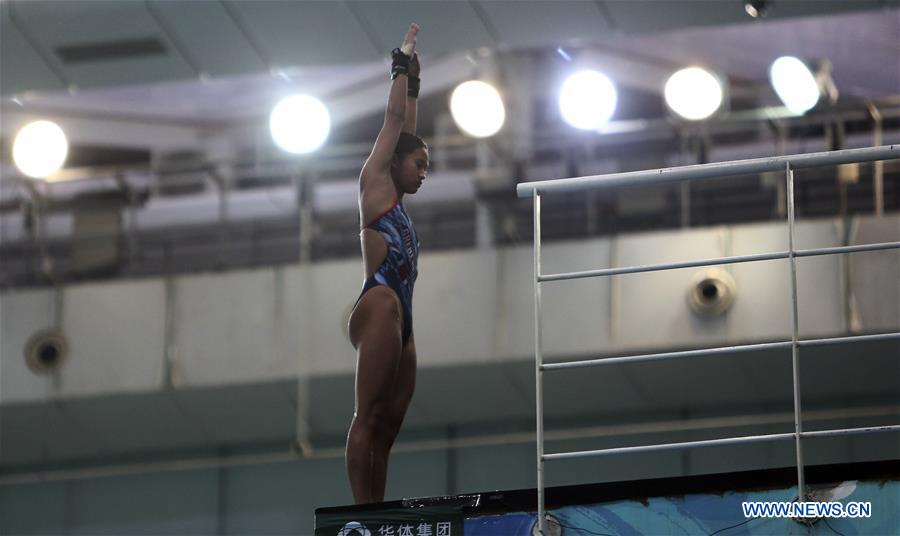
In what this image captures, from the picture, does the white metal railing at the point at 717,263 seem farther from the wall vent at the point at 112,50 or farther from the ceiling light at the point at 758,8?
the wall vent at the point at 112,50

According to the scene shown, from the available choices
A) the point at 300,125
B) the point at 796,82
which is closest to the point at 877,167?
the point at 796,82

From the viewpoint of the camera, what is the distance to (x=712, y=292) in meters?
12.4

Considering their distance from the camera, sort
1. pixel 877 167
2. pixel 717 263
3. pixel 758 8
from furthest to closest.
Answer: pixel 877 167 < pixel 758 8 < pixel 717 263

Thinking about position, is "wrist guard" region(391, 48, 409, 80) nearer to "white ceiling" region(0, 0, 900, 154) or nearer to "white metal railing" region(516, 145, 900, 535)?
"white metal railing" region(516, 145, 900, 535)

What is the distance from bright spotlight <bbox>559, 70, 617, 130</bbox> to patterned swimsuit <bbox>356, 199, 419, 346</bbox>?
21.7 feet

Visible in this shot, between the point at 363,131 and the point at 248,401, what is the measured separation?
Answer: 4.81 meters

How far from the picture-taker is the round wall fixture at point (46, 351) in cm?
1365

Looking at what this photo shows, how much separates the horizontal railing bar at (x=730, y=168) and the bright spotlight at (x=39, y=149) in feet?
29.8

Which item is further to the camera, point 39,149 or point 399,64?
point 39,149

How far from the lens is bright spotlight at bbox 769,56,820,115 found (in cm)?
1266

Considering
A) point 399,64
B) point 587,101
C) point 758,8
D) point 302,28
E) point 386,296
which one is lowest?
point 386,296

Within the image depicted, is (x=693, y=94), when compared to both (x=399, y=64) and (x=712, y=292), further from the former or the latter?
(x=399, y=64)

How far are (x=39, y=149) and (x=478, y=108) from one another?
13.6 ft

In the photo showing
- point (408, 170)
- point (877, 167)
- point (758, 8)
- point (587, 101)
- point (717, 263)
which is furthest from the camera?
point (587, 101)
